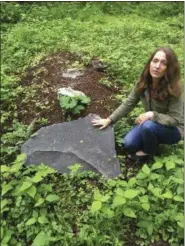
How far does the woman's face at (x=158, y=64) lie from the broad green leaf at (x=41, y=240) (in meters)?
1.89

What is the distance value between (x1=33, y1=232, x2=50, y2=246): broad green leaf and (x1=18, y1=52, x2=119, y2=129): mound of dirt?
5.93 ft

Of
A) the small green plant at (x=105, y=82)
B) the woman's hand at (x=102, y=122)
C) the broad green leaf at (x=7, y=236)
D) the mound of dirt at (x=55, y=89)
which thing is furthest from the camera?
the small green plant at (x=105, y=82)

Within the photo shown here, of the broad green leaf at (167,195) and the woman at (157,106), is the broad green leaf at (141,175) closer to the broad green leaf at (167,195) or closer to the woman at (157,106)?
the broad green leaf at (167,195)

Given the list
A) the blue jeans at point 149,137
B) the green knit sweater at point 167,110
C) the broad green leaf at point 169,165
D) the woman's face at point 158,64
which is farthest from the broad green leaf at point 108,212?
the woman's face at point 158,64

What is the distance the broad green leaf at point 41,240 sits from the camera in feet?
12.1

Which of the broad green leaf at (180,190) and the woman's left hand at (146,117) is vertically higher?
the woman's left hand at (146,117)

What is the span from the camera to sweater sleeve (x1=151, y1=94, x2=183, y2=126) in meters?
4.46

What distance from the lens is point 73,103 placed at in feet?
17.3

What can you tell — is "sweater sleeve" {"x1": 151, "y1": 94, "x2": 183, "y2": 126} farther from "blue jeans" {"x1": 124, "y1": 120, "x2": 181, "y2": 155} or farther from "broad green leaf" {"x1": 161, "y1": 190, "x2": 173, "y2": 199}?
"broad green leaf" {"x1": 161, "y1": 190, "x2": 173, "y2": 199}

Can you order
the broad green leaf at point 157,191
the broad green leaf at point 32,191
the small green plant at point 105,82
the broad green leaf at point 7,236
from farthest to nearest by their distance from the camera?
the small green plant at point 105,82 < the broad green leaf at point 157,191 < the broad green leaf at point 32,191 < the broad green leaf at point 7,236

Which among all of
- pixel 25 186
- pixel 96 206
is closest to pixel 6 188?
pixel 25 186

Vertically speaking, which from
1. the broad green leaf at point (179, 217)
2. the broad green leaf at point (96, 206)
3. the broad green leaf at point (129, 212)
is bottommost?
the broad green leaf at point (179, 217)

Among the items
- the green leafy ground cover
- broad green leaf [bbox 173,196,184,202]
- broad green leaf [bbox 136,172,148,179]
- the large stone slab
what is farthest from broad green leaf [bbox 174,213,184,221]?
the large stone slab

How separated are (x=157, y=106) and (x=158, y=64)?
48 centimetres
